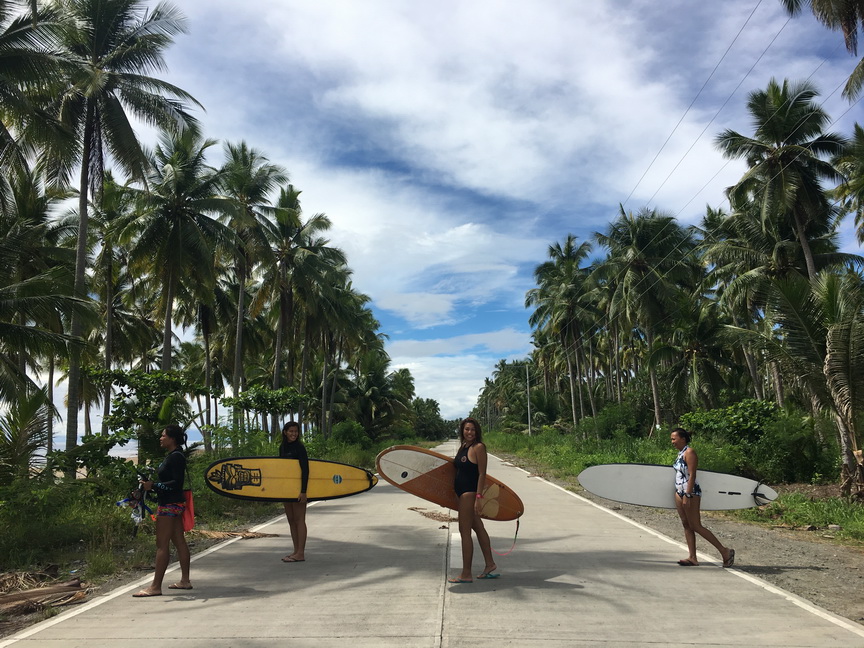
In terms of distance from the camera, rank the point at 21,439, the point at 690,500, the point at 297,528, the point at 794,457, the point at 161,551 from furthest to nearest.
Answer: the point at 794,457 < the point at 21,439 < the point at 297,528 < the point at 690,500 < the point at 161,551

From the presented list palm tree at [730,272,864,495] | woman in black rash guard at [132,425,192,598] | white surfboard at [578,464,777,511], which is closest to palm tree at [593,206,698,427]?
palm tree at [730,272,864,495]

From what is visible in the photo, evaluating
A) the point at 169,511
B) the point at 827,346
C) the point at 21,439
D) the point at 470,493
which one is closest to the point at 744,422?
the point at 827,346

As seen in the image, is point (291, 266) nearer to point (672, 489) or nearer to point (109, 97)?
point (109, 97)

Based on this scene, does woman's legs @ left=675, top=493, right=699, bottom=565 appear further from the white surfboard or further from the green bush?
the green bush

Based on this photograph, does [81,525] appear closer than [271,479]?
No

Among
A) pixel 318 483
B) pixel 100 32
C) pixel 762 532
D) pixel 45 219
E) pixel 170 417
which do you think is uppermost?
pixel 100 32

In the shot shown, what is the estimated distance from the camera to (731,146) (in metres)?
26.2

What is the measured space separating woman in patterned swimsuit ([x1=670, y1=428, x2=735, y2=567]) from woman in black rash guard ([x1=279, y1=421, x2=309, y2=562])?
14.2ft

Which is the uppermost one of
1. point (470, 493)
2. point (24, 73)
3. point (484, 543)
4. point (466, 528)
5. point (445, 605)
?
→ point (24, 73)

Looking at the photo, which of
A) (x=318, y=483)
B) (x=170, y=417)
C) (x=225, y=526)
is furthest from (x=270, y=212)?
(x=318, y=483)

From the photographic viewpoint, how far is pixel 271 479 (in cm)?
737

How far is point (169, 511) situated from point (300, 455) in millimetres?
1792

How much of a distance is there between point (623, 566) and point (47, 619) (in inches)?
228

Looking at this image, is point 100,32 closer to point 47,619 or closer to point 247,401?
point 247,401
